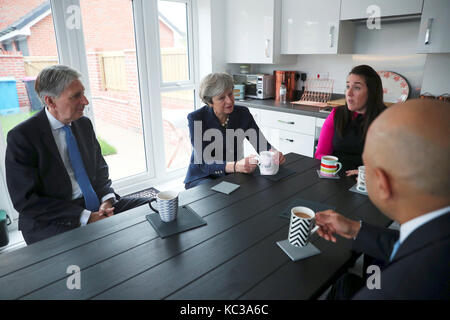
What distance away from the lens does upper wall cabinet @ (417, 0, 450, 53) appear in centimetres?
238

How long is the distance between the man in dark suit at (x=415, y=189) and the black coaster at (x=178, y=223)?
63 centimetres

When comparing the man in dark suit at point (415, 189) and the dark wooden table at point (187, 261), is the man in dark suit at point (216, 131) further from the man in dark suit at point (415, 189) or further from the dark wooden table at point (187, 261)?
the man in dark suit at point (415, 189)

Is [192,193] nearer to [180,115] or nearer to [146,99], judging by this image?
[146,99]

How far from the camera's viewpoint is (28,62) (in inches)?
100

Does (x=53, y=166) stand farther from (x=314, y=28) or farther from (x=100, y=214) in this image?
(x=314, y=28)

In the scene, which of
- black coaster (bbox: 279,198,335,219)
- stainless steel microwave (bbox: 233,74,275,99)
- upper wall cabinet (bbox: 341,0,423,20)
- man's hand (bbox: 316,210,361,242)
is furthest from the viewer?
stainless steel microwave (bbox: 233,74,275,99)

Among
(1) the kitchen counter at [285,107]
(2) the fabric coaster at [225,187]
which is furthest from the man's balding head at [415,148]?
(1) the kitchen counter at [285,107]

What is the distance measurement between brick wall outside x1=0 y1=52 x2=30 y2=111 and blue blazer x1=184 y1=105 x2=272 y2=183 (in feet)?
5.06

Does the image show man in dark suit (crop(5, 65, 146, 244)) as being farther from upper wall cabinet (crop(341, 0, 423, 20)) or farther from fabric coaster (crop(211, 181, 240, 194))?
upper wall cabinet (crop(341, 0, 423, 20))

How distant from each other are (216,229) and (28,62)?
2369mm

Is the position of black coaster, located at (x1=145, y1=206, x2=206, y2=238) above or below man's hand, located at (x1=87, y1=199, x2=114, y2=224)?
above

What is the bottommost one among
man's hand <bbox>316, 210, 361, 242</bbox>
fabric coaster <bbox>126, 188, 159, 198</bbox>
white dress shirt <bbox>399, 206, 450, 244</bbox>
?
fabric coaster <bbox>126, 188, 159, 198</bbox>

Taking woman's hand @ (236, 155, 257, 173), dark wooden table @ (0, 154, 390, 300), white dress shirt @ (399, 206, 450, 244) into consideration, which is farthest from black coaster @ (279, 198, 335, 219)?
white dress shirt @ (399, 206, 450, 244)

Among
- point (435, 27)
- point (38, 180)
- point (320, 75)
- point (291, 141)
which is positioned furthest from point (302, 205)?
point (320, 75)
